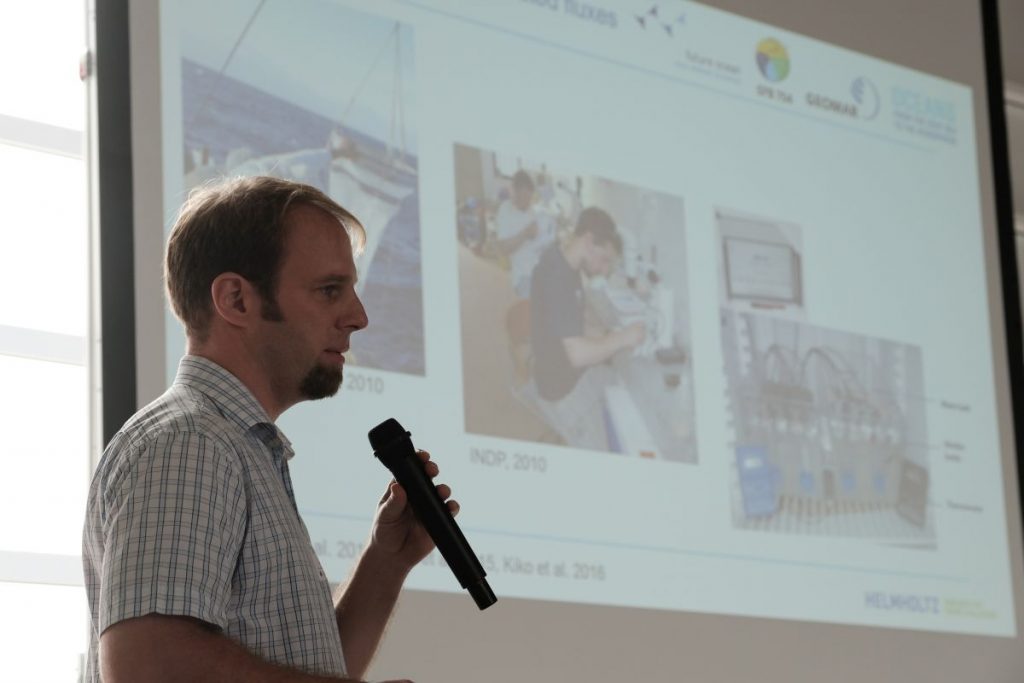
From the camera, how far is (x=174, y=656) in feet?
4.26

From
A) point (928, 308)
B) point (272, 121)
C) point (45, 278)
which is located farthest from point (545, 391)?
point (928, 308)

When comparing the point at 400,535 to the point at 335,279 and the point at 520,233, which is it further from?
the point at 520,233

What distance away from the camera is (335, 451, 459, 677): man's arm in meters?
1.68

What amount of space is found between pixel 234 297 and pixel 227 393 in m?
0.11

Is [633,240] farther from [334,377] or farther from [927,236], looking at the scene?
[334,377]

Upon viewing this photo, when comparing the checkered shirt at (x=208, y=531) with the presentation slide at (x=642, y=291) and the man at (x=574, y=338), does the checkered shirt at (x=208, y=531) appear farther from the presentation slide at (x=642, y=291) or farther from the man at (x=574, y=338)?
the man at (x=574, y=338)

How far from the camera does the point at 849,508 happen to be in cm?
354

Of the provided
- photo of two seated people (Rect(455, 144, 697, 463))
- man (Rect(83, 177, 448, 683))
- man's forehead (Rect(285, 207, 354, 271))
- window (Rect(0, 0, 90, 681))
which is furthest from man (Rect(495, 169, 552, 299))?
man's forehead (Rect(285, 207, 354, 271))

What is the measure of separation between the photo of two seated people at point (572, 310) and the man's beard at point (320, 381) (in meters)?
1.39

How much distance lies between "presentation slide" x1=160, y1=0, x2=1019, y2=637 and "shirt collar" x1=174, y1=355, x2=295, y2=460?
113cm

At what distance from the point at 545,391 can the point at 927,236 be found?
1417 millimetres

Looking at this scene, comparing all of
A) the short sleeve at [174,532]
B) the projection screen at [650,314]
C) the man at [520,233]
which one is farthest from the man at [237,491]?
the man at [520,233]

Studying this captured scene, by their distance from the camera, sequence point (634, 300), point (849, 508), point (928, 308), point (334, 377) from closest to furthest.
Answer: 1. point (334, 377)
2. point (634, 300)
3. point (849, 508)
4. point (928, 308)

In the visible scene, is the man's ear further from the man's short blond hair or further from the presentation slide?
the presentation slide
